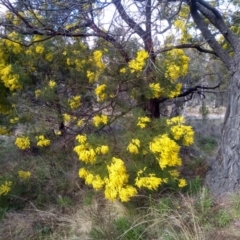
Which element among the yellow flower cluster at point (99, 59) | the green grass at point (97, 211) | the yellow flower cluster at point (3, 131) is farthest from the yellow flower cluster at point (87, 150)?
the yellow flower cluster at point (3, 131)

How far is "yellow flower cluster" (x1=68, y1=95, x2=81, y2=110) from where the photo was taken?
6.25m

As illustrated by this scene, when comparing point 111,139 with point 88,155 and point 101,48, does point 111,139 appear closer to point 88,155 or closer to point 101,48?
point 88,155

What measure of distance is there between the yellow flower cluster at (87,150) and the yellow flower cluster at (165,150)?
63 centimetres

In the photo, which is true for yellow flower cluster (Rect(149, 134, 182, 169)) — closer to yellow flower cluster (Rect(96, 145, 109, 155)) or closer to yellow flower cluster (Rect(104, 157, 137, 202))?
yellow flower cluster (Rect(104, 157, 137, 202))

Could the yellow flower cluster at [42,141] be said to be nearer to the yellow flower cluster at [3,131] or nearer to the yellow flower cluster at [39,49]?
the yellow flower cluster at [3,131]

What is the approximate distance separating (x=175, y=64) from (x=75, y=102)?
1952 millimetres

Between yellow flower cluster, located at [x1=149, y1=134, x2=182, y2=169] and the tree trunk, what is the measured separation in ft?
3.02

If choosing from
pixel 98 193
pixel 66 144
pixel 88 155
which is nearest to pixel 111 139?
pixel 88 155

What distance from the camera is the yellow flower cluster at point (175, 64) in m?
5.25

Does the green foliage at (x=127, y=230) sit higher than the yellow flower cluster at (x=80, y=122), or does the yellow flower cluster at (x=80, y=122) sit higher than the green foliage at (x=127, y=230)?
the yellow flower cluster at (x=80, y=122)

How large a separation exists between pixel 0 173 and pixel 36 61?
7.15 feet

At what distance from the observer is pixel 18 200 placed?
5.64 meters

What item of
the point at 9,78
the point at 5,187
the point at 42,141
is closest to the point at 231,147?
the point at 42,141

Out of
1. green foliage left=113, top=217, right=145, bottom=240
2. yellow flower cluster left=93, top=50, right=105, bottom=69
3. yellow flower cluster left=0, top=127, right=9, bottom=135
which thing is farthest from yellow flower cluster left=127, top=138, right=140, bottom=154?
yellow flower cluster left=0, top=127, right=9, bottom=135
